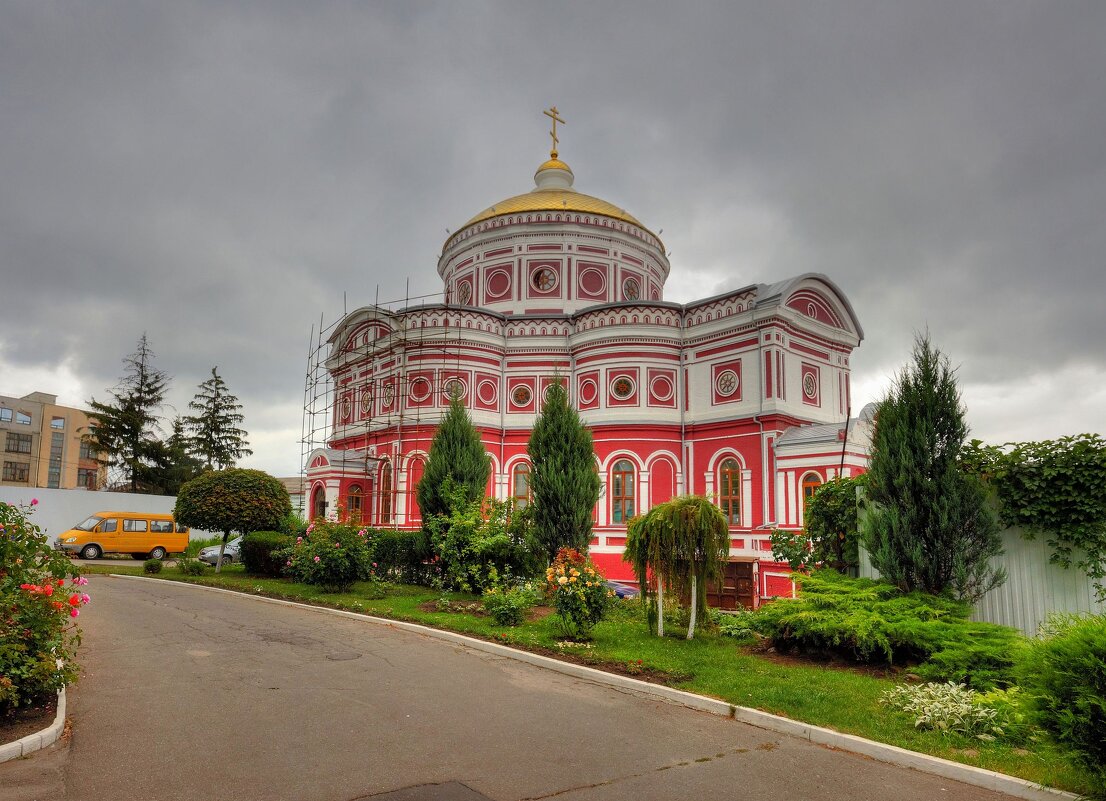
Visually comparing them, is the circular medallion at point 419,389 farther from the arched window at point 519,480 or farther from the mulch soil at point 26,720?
the mulch soil at point 26,720

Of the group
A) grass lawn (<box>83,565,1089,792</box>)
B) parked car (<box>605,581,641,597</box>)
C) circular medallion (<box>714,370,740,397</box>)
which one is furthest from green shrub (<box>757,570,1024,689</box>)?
circular medallion (<box>714,370,740,397</box>)

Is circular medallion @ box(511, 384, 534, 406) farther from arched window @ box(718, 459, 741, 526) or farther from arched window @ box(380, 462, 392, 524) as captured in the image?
arched window @ box(718, 459, 741, 526)

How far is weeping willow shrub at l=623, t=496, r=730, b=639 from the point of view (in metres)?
10.8

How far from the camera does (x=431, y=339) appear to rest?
27.6m

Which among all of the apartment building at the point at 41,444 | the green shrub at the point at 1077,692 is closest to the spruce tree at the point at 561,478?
the green shrub at the point at 1077,692

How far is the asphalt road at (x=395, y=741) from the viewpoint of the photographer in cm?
545

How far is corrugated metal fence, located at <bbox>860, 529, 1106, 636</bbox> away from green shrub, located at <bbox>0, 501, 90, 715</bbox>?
10.6 meters

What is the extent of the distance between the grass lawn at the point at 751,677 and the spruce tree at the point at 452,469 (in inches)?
138

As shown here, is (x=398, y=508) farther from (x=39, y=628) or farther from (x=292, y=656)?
(x=39, y=628)

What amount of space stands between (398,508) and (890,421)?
19.7m

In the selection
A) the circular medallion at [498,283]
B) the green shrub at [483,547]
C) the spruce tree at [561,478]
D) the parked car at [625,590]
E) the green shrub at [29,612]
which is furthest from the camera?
the circular medallion at [498,283]

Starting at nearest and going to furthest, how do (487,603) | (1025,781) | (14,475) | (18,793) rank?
(18,793) < (1025,781) < (487,603) < (14,475)

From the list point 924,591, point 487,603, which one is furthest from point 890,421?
point 487,603

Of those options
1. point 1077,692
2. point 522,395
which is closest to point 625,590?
point 522,395
